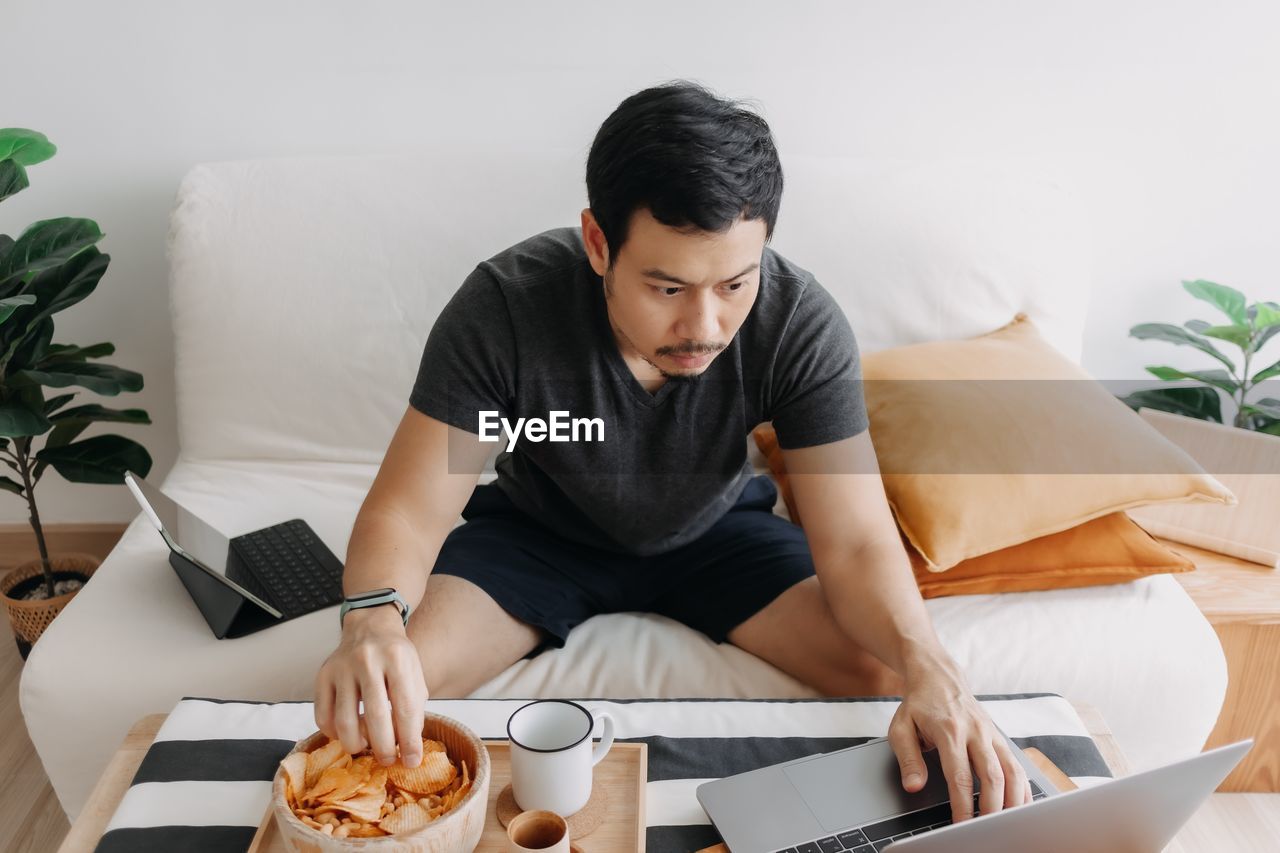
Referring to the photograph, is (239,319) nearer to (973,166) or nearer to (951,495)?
(951,495)

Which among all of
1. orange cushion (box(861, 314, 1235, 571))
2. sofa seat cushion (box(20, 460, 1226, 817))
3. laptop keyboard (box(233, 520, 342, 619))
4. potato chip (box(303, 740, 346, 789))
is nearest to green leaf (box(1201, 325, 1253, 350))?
orange cushion (box(861, 314, 1235, 571))

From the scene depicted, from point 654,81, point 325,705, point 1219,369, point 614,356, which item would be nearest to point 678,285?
point 614,356

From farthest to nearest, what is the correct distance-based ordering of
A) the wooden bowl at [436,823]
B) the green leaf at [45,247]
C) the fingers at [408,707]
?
1. the green leaf at [45,247]
2. the fingers at [408,707]
3. the wooden bowl at [436,823]

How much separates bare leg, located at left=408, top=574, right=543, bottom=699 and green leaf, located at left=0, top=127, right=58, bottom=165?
982mm

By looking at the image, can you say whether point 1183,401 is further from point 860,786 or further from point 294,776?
point 294,776

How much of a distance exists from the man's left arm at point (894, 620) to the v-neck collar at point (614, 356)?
197mm

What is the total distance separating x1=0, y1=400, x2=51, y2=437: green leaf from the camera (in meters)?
1.66

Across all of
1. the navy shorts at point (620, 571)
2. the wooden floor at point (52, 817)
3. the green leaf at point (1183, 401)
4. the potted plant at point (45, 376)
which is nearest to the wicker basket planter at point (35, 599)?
the potted plant at point (45, 376)

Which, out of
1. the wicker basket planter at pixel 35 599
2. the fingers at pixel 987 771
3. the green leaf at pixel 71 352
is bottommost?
the wicker basket planter at pixel 35 599

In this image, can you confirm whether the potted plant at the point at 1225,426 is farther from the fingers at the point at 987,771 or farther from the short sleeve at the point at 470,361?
the short sleeve at the point at 470,361

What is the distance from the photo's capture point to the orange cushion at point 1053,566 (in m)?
1.47

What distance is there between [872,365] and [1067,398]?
1.00 feet

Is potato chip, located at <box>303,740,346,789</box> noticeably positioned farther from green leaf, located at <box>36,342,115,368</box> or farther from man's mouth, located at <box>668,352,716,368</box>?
green leaf, located at <box>36,342,115,368</box>

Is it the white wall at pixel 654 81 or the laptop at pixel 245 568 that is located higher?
the white wall at pixel 654 81
